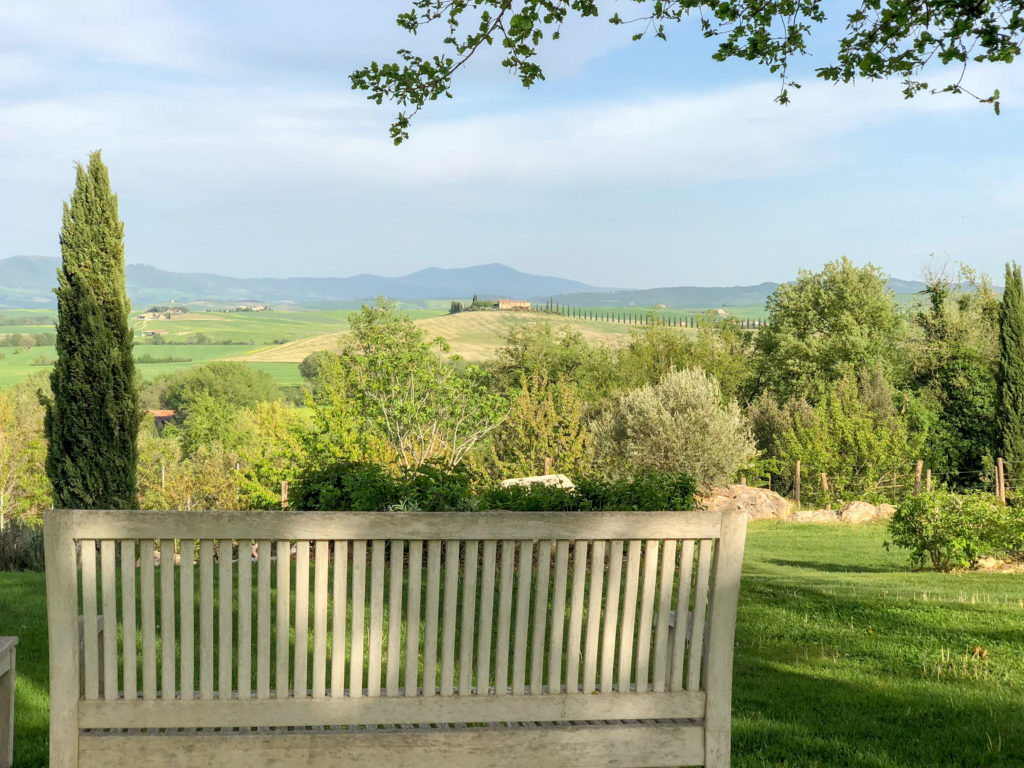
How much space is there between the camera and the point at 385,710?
2.39m

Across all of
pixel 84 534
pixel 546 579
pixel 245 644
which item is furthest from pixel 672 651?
pixel 84 534

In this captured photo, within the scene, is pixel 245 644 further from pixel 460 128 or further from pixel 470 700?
pixel 460 128

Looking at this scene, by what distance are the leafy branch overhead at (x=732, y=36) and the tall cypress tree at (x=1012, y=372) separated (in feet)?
73.0

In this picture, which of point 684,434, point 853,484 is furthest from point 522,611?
point 853,484

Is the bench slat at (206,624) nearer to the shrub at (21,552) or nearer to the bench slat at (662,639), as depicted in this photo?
the bench slat at (662,639)

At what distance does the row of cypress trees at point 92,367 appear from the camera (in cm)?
1384

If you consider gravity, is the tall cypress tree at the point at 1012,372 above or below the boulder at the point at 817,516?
above

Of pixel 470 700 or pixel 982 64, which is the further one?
pixel 982 64

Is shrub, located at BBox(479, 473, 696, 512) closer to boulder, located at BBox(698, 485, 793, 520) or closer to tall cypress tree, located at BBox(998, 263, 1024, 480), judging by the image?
boulder, located at BBox(698, 485, 793, 520)

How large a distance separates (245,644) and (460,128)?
21.6 metres

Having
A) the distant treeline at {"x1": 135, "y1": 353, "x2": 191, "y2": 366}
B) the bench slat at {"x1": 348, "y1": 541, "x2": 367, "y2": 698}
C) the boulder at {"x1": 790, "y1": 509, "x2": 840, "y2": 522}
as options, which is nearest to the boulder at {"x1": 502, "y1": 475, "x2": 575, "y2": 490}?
the bench slat at {"x1": 348, "y1": 541, "x2": 367, "y2": 698}

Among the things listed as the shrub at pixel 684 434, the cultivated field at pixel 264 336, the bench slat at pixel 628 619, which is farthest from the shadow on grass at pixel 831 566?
the cultivated field at pixel 264 336

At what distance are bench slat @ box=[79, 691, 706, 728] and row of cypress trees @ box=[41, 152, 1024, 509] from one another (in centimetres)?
1266

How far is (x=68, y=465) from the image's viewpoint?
1380 cm
